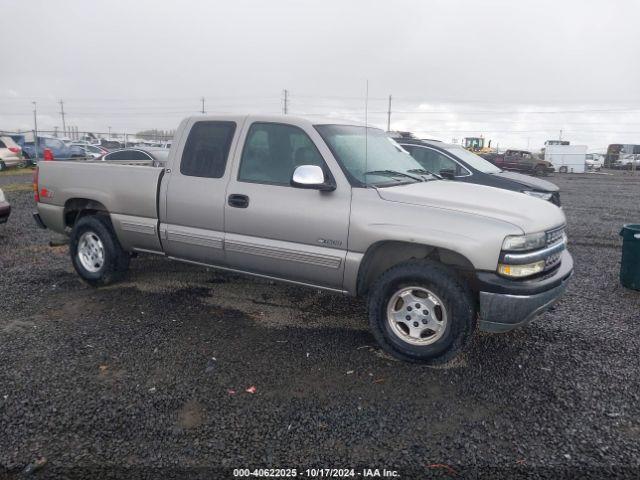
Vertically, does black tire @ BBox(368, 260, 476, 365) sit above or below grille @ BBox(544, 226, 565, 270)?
below

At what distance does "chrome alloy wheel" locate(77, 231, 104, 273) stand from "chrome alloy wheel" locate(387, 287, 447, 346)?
356 centimetres

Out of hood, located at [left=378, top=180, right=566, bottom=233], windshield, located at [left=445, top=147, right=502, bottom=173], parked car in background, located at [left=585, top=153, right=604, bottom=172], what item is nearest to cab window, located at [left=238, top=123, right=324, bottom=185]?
hood, located at [left=378, top=180, right=566, bottom=233]

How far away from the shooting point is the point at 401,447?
9.50ft

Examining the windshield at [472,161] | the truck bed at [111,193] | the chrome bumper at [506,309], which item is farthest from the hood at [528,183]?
the truck bed at [111,193]

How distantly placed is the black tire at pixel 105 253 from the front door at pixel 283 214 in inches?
65.8

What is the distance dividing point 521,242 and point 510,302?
1.46 feet

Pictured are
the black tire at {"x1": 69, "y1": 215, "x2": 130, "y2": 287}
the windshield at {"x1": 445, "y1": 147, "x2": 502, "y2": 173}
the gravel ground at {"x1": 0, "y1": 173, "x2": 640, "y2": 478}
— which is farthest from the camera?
the windshield at {"x1": 445, "y1": 147, "x2": 502, "y2": 173}

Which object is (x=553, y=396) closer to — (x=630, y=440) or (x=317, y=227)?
(x=630, y=440)

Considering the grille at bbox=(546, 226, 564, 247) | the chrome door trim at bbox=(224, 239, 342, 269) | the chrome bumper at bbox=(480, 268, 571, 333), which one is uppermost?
the grille at bbox=(546, 226, 564, 247)

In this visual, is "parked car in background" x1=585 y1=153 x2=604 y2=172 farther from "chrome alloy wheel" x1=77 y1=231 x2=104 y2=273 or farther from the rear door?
"chrome alloy wheel" x1=77 y1=231 x2=104 y2=273

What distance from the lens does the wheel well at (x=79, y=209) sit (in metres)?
5.62

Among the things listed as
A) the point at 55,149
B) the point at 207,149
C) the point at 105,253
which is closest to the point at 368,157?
the point at 207,149

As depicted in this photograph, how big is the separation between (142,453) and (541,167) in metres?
35.9

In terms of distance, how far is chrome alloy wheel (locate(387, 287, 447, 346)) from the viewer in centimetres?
384
